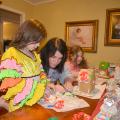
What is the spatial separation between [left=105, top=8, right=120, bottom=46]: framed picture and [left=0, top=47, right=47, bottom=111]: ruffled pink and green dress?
2499 mm

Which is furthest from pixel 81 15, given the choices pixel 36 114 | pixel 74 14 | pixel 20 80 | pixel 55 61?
pixel 36 114

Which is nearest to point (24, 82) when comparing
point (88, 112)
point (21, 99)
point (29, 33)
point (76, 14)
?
point (21, 99)

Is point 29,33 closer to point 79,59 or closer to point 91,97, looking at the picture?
point 91,97

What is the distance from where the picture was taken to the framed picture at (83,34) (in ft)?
11.5

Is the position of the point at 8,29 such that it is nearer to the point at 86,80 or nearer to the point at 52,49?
the point at 52,49

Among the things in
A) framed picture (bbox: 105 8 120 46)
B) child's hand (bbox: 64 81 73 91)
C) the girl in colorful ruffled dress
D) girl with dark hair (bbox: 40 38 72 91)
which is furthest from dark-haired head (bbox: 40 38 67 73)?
framed picture (bbox: 105 8 120 46)

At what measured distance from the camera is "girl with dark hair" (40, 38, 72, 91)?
4.72 feet

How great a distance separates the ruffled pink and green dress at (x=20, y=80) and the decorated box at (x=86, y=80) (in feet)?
1.16

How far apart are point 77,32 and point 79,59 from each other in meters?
1.40

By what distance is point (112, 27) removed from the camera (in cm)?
331

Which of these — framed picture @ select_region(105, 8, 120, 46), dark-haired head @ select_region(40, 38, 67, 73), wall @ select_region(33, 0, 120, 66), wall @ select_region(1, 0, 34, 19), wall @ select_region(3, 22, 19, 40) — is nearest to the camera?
dark-haired head @ select_region(40, 38, 67, 73)

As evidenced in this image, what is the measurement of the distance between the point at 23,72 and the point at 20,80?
0.05 metres

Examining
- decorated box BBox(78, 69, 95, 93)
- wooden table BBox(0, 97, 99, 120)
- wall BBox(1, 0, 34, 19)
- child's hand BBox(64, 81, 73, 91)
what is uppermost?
wall BBox(1, 0, 34, 19)

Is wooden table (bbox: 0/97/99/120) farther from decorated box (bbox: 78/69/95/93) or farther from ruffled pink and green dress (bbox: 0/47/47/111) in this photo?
decorated box (bbox: 78/69/95/93)
